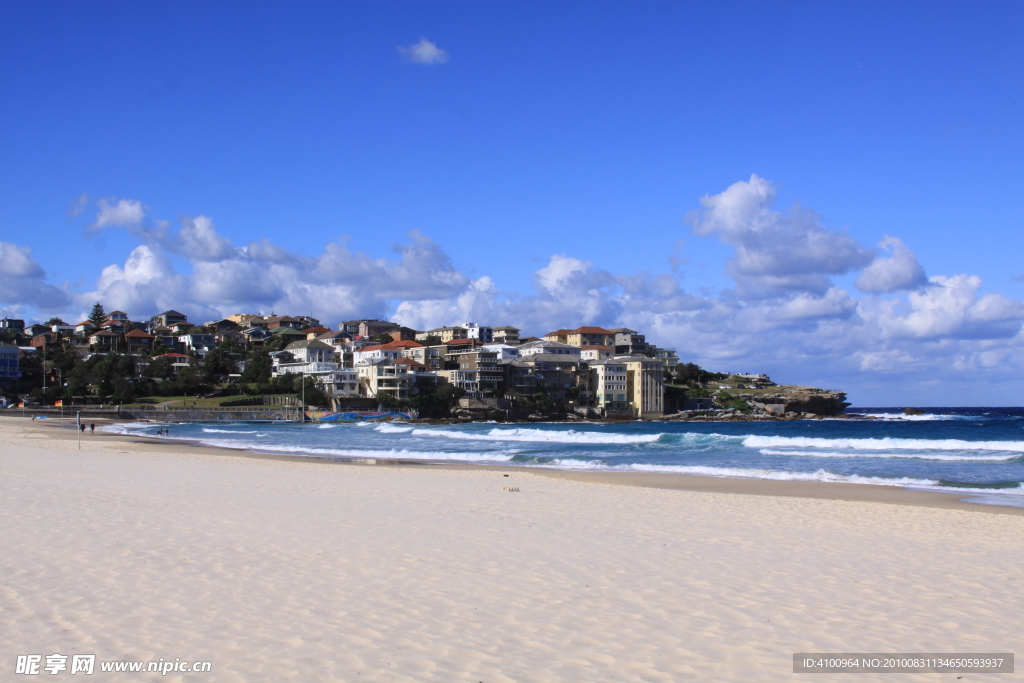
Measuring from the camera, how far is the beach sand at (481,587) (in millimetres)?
5410

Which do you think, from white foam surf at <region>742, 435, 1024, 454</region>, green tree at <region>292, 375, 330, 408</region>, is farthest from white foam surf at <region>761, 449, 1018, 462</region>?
green tree at <region>292, 375, 330, 408</region>

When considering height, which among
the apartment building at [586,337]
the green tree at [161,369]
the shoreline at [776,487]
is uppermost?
the apartment building at [586,337]

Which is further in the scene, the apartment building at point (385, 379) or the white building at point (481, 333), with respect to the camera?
the white building at point (481, 333)

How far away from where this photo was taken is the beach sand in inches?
213

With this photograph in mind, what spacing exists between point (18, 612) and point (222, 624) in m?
1.66

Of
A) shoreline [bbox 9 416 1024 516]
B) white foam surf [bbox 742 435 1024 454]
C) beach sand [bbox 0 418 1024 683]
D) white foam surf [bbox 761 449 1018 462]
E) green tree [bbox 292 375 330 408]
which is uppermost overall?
green tree [bbox 292 375 330 408]

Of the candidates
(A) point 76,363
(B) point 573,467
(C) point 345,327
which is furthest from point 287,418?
(B) point 573,467

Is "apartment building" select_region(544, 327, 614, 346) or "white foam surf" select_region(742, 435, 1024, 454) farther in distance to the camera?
"apartment building" select_region(544, 327, 614, 346)

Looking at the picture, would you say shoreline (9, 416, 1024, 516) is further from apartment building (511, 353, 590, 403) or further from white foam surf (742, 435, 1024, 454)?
apartment building (511, 353, 590, 403)

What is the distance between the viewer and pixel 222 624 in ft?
19.4

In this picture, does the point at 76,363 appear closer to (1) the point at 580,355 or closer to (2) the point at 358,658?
(1) the point at 580,355

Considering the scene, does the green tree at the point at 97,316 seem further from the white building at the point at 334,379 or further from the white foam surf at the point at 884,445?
the white foam surf at the point at 884,445

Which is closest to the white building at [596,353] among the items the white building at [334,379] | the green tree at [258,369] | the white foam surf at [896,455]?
the white building at [334,379]

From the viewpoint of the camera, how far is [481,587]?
738 cm
